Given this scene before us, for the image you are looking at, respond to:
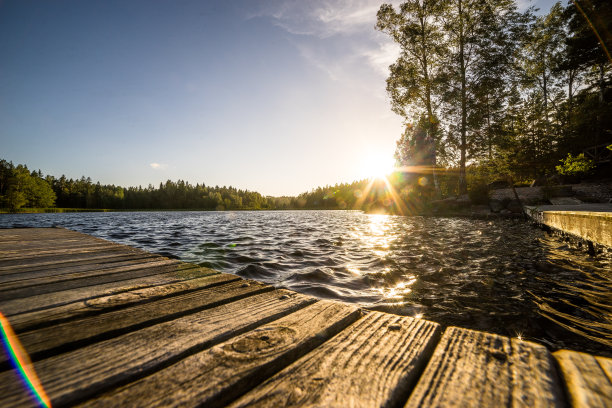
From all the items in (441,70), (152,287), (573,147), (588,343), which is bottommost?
(588,343)

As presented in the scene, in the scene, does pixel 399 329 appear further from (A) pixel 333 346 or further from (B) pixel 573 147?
(B) pixel 573 147

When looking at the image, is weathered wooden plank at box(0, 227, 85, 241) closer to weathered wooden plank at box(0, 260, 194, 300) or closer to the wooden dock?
weathered wooden plank at box(0, 260, 194, 300)

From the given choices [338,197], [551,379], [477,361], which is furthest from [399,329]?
[338,197]

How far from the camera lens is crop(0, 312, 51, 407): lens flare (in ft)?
2.39

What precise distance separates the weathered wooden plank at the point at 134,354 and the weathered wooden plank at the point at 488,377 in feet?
2.44

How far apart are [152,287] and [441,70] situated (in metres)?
21.2

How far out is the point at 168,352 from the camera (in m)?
0.96

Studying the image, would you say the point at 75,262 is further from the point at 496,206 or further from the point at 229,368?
the point at 496,206

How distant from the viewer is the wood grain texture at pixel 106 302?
129cm

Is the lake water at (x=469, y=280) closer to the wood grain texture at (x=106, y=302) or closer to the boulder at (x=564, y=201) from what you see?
the wood grain texture at (x=106, y=302)

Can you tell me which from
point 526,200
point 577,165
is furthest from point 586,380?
point 577,165

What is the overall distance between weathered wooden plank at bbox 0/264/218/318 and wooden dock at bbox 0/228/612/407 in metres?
0.02

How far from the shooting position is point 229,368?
0.84 metres

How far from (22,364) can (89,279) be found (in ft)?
4.99
